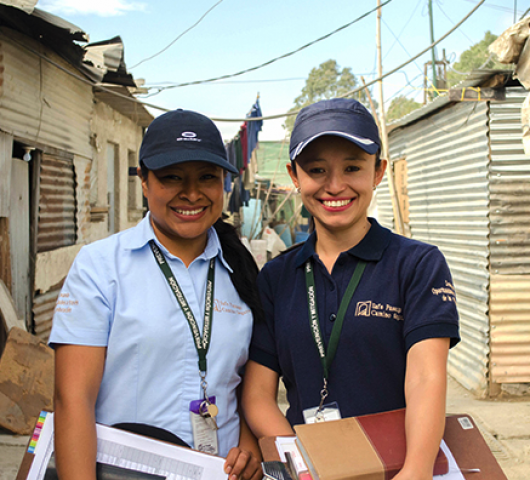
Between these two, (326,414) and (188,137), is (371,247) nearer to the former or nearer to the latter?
(326,414)

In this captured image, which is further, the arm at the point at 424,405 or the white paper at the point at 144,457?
the white paper at the point at 144,457

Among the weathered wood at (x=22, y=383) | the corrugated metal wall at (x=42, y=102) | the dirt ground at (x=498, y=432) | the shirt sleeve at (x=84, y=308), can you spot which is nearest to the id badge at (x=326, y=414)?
the shirt sleeve at (x=84, y=308)

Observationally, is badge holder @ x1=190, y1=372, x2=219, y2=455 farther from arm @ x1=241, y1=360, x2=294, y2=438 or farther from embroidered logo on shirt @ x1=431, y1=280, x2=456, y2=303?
embroidered logo on shirt @ x1=431, y1=280, x2=456, y2=303

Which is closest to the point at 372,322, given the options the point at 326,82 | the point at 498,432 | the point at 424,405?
the point at 424,405

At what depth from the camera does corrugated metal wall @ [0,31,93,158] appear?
16.8 ft

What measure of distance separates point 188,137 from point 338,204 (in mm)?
585

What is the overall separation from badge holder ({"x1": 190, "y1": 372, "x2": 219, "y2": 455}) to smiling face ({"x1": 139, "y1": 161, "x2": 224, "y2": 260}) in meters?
0.53

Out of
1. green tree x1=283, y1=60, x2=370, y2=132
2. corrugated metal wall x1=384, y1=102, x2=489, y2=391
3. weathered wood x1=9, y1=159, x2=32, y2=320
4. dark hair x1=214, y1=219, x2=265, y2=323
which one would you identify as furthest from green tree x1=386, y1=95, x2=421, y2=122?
dark hair x1=214, y1=219, x2=265, y2=323

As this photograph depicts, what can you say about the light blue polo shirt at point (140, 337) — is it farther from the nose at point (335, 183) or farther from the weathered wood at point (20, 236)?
the weathered wood at point (20, 236)

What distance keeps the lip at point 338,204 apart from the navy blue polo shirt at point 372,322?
14 centimetres

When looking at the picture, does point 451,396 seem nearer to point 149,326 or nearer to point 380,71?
point 149,326

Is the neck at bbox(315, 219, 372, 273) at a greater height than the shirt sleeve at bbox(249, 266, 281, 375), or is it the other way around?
the neck at bbox(315, 219, 372, 273)

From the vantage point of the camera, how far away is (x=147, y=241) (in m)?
1.81

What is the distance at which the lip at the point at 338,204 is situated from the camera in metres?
1.73
